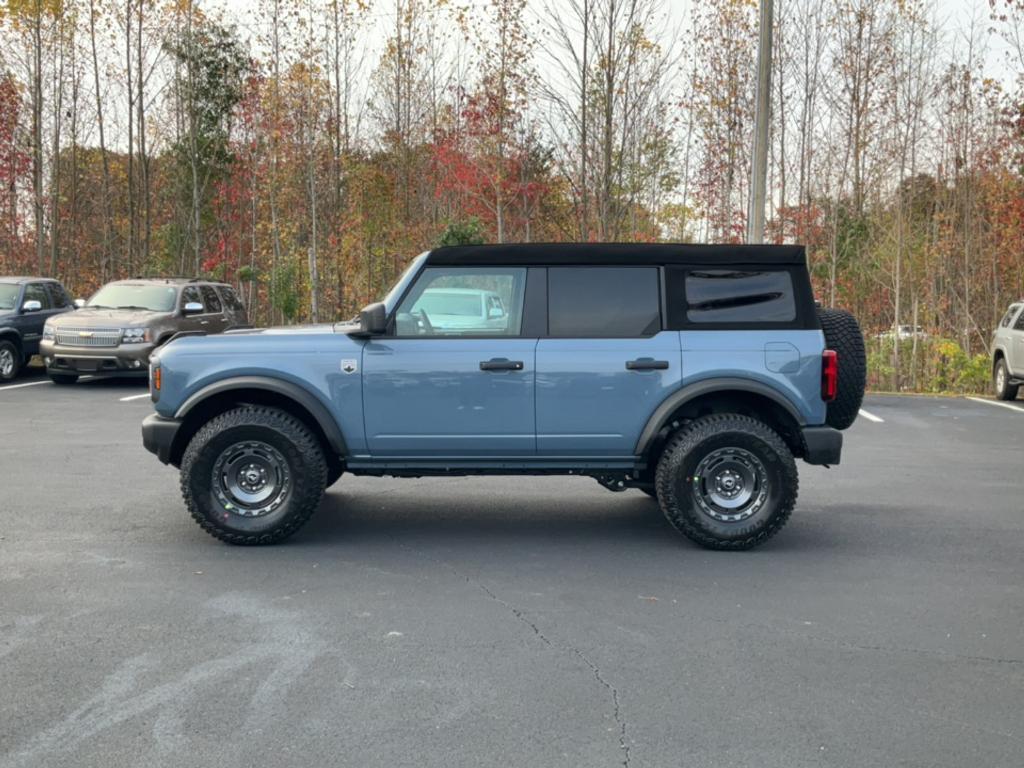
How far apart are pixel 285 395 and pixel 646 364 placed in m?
2.30

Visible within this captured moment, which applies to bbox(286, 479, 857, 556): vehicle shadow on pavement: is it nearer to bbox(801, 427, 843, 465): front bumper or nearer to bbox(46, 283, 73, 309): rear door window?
bbox(801, 427, 843, 465): front bumper

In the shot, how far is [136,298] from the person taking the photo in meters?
17.7

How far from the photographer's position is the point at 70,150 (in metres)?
28.2

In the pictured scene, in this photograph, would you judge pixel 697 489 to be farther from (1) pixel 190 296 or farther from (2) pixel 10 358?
(2) pixel 10 358

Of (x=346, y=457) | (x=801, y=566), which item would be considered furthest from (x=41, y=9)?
(x=801, y=566)

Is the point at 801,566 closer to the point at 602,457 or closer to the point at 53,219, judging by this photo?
the point at 602,457

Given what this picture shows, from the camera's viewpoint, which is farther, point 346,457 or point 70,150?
point 70,150

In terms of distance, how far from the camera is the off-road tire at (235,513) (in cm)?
665

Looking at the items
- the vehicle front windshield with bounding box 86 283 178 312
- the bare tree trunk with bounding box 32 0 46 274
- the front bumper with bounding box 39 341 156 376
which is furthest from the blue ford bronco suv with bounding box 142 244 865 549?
the bare tree trunk with bounding box 32 0 46 274

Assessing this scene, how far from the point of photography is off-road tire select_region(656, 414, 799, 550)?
665cm

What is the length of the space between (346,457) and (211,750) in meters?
3.32

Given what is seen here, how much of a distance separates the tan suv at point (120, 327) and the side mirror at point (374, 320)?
34.6 ft

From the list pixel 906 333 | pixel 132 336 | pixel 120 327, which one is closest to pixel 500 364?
pixel 132 336

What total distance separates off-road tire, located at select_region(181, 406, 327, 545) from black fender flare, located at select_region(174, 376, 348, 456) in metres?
0.15
